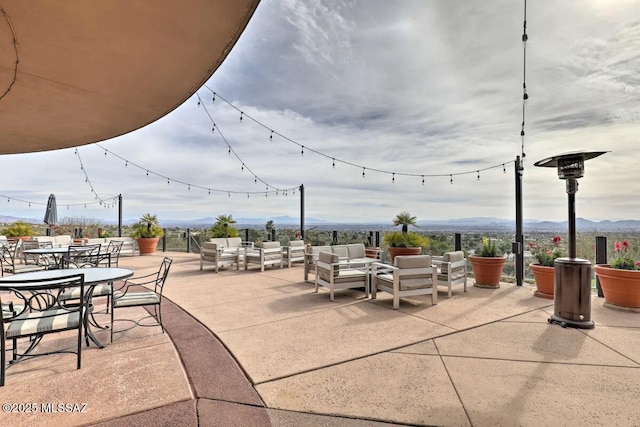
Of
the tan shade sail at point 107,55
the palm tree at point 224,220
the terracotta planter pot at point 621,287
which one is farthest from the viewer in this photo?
the palm tree at point 224,220

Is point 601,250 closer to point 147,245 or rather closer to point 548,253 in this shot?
point 548,253

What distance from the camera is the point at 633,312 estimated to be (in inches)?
161

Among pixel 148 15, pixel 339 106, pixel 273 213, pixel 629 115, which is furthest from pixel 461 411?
pixel 273 213

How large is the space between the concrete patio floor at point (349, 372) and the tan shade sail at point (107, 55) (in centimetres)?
245

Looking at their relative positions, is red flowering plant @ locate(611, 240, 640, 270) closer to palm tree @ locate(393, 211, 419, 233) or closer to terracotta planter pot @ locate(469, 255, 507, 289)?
terracotta planter pot @ locate(469, 255, 507, 289)

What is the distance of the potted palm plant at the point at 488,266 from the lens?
553cm

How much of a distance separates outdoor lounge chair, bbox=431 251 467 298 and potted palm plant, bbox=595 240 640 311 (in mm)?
1729

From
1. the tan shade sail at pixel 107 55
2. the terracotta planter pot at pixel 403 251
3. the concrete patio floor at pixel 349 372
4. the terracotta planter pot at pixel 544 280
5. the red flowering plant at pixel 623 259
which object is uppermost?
the tan shade sail at pixel 107 55

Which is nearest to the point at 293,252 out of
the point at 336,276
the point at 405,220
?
the point at 405,220

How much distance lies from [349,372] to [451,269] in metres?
3.10

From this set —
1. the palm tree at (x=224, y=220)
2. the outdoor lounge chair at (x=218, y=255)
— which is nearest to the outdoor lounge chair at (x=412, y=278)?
the outdoor lounge chair at (x=218, y=255)

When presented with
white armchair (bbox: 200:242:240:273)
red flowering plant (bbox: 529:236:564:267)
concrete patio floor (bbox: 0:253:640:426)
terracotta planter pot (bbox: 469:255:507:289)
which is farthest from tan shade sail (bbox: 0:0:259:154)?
red flowering plant (bbox: 529:236:564:267)

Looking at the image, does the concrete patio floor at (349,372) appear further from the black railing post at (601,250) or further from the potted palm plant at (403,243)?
the potted palm plant at (403,243)

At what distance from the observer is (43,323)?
7.81 ft
